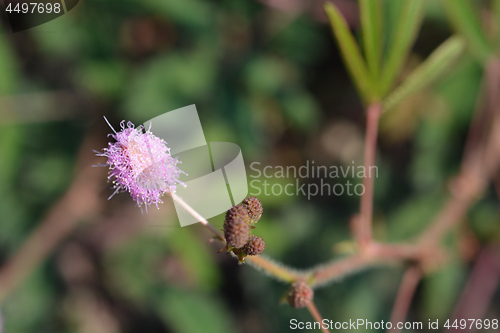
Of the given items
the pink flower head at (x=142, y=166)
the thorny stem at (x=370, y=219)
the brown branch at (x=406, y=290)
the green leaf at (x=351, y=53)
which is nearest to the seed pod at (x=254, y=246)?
the pink flower head at (x=142, y=166)

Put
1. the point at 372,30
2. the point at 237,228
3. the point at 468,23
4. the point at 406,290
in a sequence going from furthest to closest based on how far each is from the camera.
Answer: the point at 406,290, the point at 468,23, the point at 372,30, the point at 237,228

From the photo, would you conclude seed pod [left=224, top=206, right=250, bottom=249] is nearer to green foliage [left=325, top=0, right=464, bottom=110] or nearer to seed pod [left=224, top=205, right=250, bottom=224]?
seed pod [left=224, top=205, right=250, bottom=224]

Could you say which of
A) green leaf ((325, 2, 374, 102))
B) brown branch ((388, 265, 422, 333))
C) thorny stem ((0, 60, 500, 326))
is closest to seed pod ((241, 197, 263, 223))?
green leaf ((325, 2, 374, 102))

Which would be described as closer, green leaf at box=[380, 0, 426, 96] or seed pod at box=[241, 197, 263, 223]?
seed pod at box=[241, 197, 263, 223]

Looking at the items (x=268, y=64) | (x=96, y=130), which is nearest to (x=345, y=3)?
(x=268, y=64)

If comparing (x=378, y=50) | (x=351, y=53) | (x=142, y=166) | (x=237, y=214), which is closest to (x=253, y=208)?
(x=237, y=214)

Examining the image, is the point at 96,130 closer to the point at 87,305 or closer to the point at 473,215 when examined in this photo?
the point at 87,305

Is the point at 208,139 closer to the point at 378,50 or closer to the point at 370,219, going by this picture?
the point at 370,219
